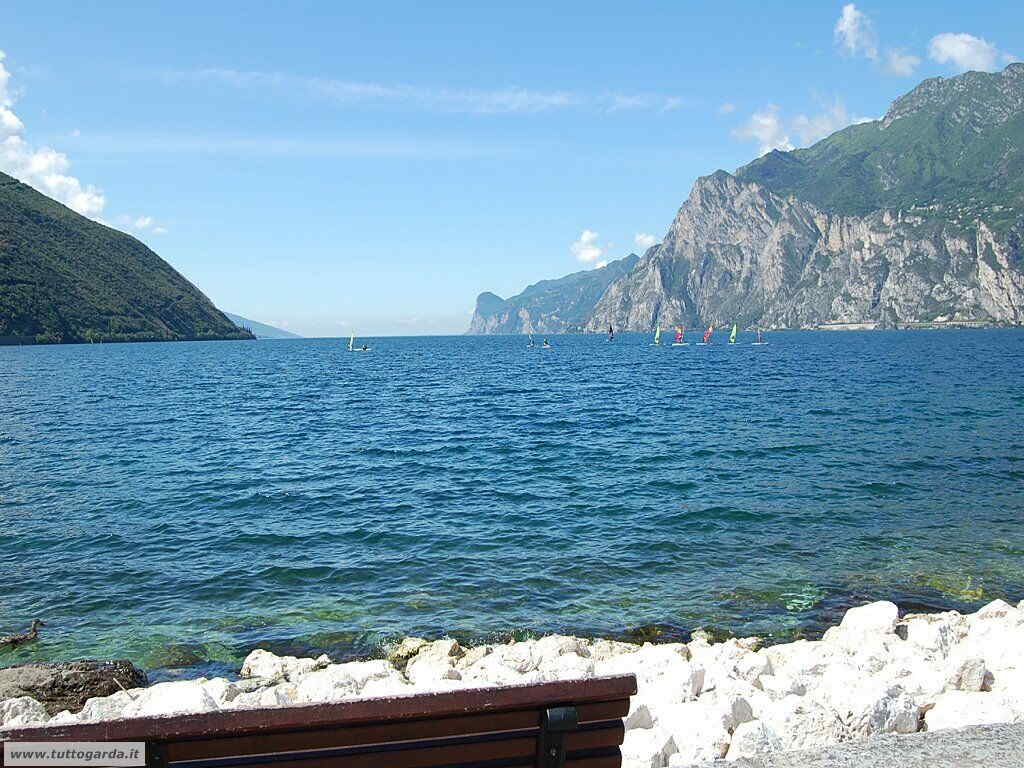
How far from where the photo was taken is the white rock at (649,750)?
697 centimetres

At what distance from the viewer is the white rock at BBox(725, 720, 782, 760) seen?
7.08 metres

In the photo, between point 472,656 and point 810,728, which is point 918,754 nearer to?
point 810,728

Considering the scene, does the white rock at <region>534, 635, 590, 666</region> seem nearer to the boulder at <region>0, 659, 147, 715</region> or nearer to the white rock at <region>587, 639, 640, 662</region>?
the white rock at <region>587, 639, 640, 662</region>

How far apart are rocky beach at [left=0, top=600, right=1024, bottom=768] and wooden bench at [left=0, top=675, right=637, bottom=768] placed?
183cm

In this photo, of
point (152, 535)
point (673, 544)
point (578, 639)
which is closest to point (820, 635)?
point (578, 639)

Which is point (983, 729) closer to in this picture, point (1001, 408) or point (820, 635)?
point (820, 635)

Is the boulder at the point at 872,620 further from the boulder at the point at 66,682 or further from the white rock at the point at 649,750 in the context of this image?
the boulder at the point at 66,682

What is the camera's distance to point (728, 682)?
30.2 feet

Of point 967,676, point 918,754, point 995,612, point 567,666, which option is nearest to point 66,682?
point 567,666

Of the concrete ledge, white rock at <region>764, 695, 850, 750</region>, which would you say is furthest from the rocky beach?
the concrete ledge

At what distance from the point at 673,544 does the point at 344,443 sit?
2192 cm

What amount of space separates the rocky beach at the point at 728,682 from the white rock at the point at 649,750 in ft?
0.05

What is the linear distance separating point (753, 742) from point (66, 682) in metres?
9.32

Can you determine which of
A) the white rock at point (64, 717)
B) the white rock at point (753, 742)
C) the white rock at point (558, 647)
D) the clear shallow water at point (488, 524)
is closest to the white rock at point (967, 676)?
the white rock at point (753, 742)
